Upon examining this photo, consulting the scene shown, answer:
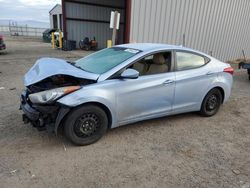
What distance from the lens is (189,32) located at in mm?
11047

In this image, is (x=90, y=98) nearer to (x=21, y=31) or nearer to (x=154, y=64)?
(x=154, y=64)

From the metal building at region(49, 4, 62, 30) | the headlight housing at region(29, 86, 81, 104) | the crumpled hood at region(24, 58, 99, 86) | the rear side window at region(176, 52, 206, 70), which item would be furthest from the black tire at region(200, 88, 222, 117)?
the metal building at region(49, 4, 62, 30)

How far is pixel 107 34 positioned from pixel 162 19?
10.6 m

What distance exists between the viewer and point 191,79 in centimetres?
428

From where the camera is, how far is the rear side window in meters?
4.20

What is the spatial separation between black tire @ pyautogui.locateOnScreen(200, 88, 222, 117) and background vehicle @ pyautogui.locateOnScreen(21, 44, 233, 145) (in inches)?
1.2

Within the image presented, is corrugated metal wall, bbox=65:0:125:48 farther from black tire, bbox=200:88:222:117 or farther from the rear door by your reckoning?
black tire, bbox=200:88:222:117

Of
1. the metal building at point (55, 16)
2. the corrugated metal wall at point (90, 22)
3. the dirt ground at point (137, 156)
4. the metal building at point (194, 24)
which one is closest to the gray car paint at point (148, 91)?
the dirt ground at point (137, 156)

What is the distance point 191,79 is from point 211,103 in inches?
34.9

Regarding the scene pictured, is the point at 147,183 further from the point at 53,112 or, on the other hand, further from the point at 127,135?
the point at 53,112

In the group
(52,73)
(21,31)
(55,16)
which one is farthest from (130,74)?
(21,31)

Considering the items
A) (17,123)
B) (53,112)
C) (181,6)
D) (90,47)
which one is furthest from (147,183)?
(90,47)

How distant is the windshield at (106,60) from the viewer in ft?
12.2

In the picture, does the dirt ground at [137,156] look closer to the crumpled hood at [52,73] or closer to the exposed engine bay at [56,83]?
the exposed engine bay at [56,83]
